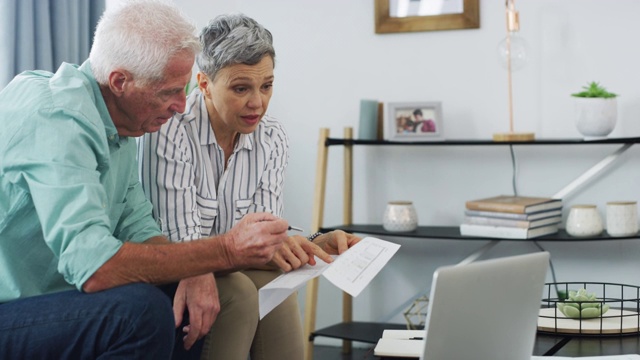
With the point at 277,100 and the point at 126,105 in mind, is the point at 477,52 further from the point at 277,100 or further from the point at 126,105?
the point at 126,105

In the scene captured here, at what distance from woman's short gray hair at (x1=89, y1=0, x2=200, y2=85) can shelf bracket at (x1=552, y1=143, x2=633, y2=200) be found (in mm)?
1837

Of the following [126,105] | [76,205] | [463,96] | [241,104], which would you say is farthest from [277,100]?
[76,205]

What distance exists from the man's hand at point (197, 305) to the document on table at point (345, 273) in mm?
163

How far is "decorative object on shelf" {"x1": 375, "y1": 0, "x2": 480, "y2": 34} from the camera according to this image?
3.28 metres

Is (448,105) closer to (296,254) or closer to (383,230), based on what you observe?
(383,230)

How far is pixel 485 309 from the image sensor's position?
1304 mm

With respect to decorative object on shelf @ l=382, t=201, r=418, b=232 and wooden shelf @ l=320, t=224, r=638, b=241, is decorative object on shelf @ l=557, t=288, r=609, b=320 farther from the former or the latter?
decorative object on shelf @ l=382, t=201, r=418, b=232

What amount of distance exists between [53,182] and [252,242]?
378 mm

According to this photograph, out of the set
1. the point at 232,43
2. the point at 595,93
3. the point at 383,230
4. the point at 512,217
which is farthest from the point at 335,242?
the point at 595,93

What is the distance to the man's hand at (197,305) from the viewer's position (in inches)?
71.6

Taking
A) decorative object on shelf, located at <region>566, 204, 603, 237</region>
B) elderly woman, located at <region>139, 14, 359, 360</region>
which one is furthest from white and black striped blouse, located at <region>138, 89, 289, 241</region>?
decorative object on shelf, located at <region>566, 204, 603, 237</region>

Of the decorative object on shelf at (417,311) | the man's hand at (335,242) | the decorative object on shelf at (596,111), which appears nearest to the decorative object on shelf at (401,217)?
the decorative object on shelf at (417,311)

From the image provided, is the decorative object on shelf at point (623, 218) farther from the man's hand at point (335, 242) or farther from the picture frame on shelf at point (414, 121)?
the man's hand at point (335, 242)

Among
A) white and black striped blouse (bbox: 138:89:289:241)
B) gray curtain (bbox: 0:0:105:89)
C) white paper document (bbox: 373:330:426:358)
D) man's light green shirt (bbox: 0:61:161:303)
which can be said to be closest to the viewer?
man's light green shirt (bbox: 0:61:161:303)
